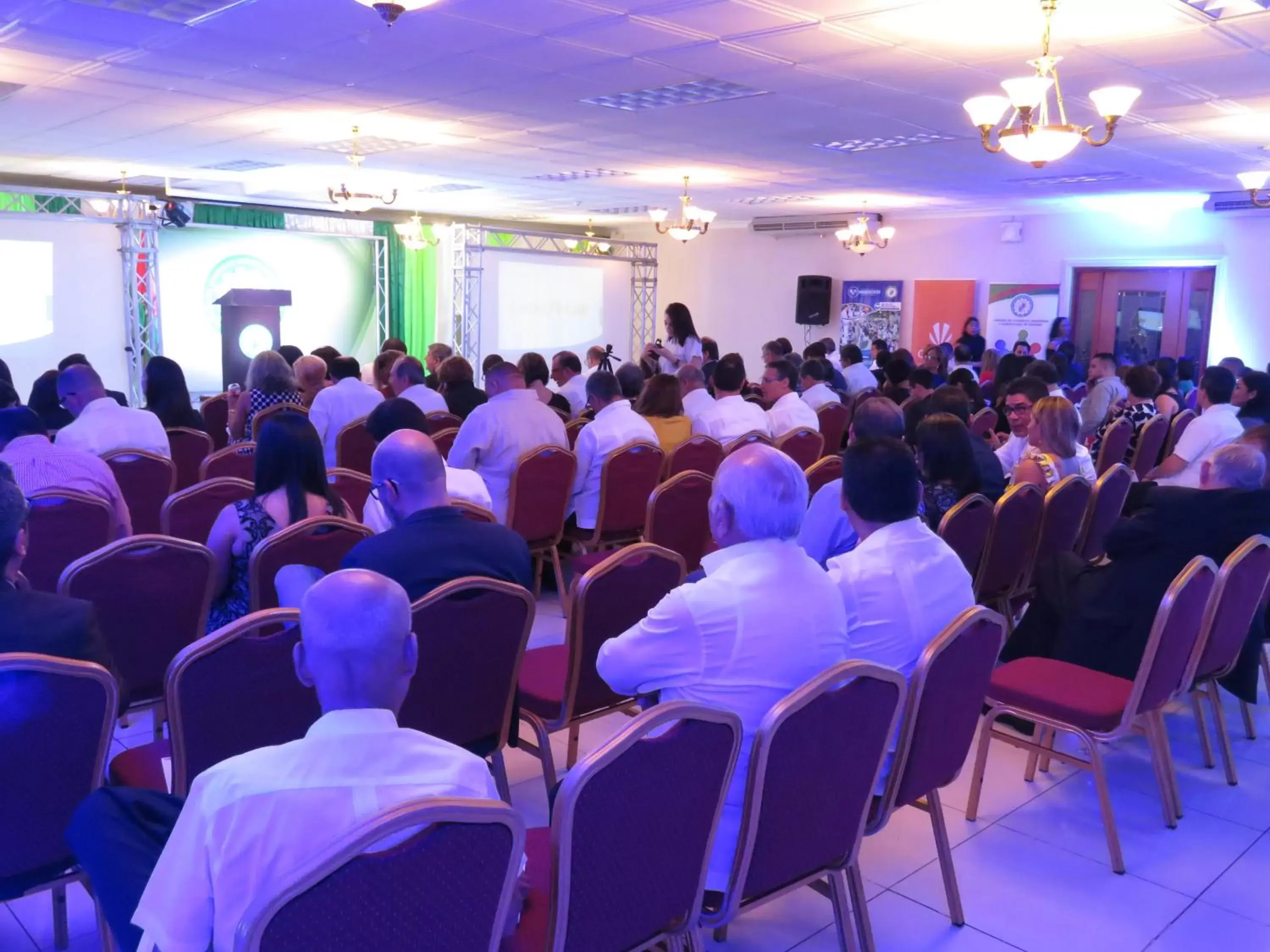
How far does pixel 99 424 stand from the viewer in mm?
5066

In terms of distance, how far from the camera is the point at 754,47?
5.52 metres

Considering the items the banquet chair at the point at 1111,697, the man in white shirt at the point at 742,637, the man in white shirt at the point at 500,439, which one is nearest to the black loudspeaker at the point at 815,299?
the man in white shirt at the point at 500,439

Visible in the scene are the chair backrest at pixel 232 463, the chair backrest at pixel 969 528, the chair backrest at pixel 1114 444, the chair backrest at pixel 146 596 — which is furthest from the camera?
the chair backrest at pixel 1114 444

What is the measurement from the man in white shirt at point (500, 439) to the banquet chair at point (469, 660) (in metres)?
2.75

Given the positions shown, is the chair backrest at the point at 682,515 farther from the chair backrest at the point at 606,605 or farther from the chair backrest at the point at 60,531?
the chair backrest at the point at 60,531

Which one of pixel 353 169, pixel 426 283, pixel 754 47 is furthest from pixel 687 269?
pixel 754 47

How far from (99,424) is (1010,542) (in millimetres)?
4443

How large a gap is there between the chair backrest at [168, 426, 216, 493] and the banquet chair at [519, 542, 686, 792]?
11.9ft

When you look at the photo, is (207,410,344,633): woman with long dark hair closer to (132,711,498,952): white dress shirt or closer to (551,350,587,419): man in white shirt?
(132,711,498,952): white dress shirt

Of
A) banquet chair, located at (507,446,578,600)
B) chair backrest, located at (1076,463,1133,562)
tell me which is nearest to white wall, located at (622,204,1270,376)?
chair backrest, located at (1076,463,1133,562)

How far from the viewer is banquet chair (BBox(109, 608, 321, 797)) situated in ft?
6.96

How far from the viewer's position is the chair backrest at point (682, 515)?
14.8ft

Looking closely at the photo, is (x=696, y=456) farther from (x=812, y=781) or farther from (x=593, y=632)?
(x=812, y=781)

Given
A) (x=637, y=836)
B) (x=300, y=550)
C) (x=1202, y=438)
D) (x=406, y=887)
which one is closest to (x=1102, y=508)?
(x=1202, y=438)
